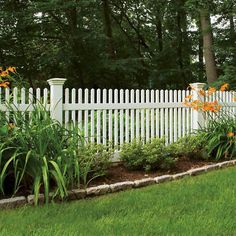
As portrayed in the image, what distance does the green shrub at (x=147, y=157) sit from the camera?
5.03 meters

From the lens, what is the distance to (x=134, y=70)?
44.6 ft

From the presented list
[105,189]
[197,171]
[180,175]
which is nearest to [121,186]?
[105,189]

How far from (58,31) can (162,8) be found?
5.54 m

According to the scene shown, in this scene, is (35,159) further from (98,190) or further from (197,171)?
(197,171)

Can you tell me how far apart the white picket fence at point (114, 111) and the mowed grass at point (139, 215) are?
1396mm

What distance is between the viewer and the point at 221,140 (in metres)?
6.13

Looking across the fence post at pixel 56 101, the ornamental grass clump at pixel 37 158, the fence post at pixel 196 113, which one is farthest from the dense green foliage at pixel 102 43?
the ornamental grass clump at pixel 37 158

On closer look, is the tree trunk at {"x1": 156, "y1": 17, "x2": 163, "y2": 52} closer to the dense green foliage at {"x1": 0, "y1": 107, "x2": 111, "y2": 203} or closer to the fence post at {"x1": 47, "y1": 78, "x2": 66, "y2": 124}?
the fence post at {"x1": 47, "y1": 78, "x2": 66, "y2": 124}

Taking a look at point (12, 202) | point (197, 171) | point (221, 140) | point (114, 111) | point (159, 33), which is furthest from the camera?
point (159, 33)

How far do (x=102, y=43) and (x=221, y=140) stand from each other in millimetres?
9091

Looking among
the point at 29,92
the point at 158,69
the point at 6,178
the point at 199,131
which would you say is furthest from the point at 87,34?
the point at 6,178

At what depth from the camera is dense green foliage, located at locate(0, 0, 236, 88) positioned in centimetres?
1193

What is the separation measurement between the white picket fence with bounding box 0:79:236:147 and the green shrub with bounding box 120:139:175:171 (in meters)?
0.39

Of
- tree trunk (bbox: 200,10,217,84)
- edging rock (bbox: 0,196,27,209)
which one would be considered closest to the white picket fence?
edging rock (bbox: 0,196,27,209)
